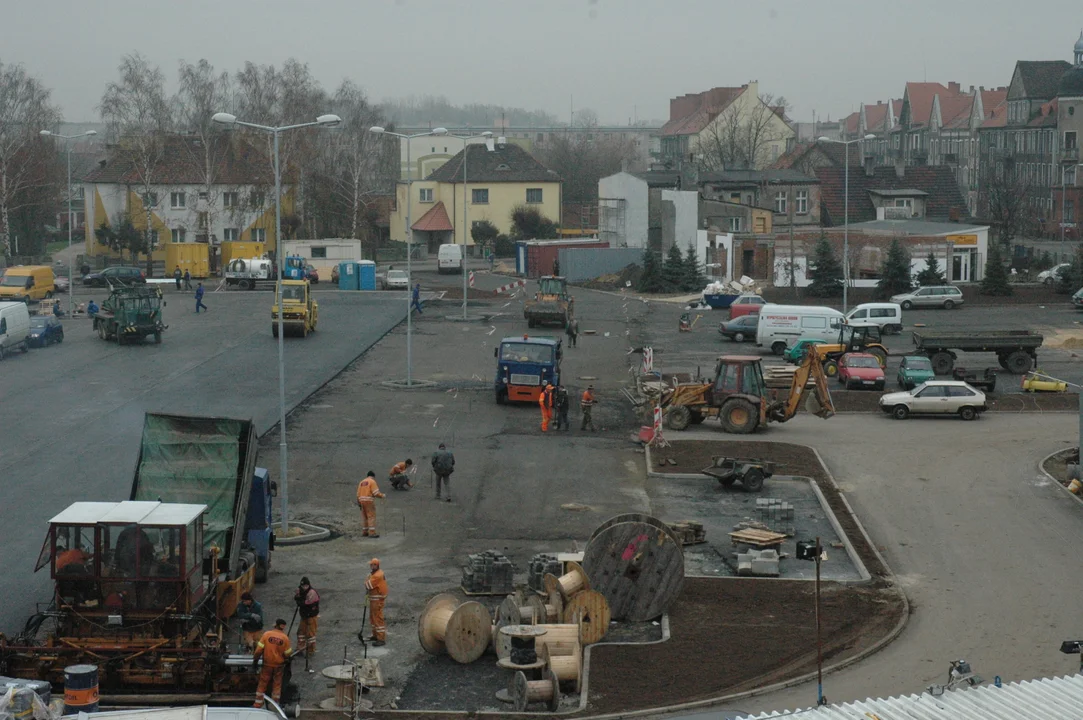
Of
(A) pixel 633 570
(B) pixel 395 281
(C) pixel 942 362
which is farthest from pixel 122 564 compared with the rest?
(B) pixel 395 281

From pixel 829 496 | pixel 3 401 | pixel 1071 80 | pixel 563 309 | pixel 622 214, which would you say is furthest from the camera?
pixel 1071 80

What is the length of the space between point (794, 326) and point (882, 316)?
6.70 meters

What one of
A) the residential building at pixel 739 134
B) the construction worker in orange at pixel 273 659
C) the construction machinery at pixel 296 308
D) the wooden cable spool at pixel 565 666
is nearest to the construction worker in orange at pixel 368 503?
the wooden cable spool at pixel 565 666

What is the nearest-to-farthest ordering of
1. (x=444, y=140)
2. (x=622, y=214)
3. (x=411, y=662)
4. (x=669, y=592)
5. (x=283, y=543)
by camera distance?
(x=411, y=662)
(x=669, y=592)
(x=283, y=543)
(x=622, y=214)
(x=444, y=140)

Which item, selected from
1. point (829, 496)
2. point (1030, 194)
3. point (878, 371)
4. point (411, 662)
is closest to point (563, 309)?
point (878, 371)

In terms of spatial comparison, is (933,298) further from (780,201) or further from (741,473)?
(741,473)

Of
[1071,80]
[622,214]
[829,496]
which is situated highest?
[1071,80]

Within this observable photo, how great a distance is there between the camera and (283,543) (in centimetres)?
2269

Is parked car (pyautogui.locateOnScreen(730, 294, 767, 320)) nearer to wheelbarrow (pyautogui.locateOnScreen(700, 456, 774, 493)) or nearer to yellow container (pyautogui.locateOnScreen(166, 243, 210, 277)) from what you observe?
wheelbarrow (pyautogui.locateOnScreen(700, 456, 774, 493))

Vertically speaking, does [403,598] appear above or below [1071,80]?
below

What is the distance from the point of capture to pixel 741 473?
1059 inches

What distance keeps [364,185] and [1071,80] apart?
49.9 m

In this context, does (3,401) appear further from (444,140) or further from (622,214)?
(444,140)

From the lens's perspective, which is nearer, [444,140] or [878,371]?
[878,371]
